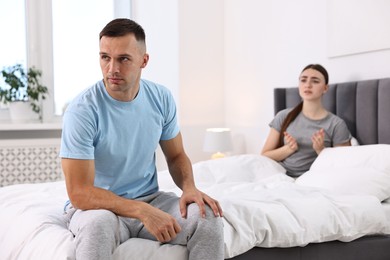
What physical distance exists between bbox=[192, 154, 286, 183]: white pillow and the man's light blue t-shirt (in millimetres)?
1196

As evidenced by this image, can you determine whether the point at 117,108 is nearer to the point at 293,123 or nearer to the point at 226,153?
the point at 293,123

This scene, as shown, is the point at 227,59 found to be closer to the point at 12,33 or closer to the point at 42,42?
the point at 42,42

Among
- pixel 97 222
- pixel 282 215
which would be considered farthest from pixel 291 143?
pixel 97 222

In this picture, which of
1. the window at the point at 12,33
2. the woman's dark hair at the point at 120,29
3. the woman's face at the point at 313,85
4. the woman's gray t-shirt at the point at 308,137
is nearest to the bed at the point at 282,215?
the woman's gray t-shirt at the point at 308,137

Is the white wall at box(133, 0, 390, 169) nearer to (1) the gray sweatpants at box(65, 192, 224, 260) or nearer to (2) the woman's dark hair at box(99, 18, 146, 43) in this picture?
(2) the woman's dark hair at box(99, 18, 146, 43)

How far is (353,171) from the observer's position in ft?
9.00

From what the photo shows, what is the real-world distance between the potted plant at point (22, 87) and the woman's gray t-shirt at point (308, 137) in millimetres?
2313

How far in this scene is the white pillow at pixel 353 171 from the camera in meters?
2.62

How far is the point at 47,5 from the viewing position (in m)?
5.01

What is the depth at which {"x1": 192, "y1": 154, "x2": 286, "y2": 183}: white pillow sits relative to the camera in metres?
3.23

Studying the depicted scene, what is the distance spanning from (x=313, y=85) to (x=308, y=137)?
0.32m

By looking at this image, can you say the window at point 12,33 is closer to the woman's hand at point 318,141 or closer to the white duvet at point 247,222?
the white duvet at point 247,222

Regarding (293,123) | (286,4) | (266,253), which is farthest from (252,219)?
(286,4)

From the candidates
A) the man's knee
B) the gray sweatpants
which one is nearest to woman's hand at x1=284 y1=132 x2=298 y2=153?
the gray sweatpants
